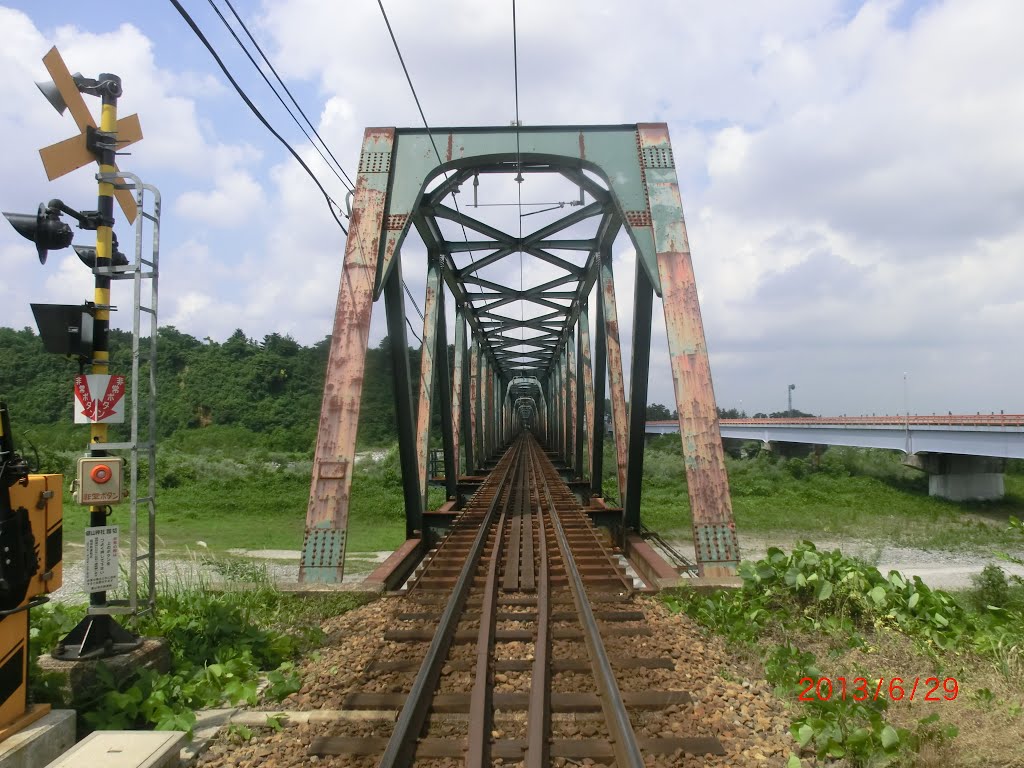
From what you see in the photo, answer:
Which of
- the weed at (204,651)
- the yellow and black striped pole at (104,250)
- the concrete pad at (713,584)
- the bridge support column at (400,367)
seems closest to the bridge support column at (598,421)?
the bridge support column at (400,367)

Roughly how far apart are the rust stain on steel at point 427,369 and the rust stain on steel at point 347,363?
13.3 ft

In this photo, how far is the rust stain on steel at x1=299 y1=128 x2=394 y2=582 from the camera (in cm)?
684

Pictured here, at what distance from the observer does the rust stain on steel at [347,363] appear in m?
6.84

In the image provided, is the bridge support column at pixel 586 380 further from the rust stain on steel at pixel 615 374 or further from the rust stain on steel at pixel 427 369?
the rust stain on steel at pixel 427 369

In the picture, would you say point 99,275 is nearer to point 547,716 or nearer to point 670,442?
point 547,716

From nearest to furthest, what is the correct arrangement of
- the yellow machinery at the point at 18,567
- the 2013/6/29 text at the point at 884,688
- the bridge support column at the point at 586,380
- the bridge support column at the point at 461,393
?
the yellow machinery at the point at 18,567 < the 2013/6/29 text at the point at 884,688 < the bridge support column at the point at 586,380 < the bridge support column at the point at 461,393

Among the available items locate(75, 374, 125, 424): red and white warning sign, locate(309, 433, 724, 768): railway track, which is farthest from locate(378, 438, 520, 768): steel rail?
locate(75, 374, 125, 424): red and white warning sign

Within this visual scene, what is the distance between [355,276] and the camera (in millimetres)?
7691

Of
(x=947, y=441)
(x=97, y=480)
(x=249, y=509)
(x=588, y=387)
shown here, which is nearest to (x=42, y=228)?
(x=97, y=480)

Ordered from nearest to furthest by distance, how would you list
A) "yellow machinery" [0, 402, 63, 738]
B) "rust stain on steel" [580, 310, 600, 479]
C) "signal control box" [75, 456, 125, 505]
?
"yellow machinery" [0, 402, 63, 738] < "signal control box" [75, 456, 125, 505] < "rust stain on steel" [580, 310, 600, 479]

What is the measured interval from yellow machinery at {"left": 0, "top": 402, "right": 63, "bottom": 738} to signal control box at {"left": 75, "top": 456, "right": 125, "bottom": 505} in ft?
1.59

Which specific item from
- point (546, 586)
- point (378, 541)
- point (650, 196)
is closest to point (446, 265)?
point (378, 541)

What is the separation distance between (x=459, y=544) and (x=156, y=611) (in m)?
4.45

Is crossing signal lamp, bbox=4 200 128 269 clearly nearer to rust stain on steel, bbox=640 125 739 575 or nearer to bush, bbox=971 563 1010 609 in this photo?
rust stain on steel, bbox=640 125 739 575
